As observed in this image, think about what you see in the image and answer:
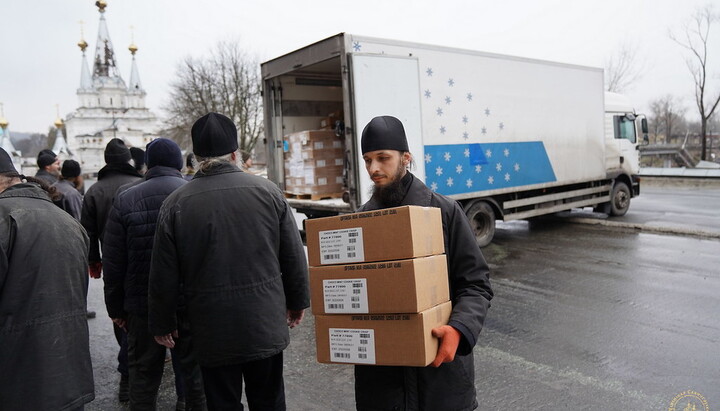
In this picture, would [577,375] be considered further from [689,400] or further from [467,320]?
[467,320]

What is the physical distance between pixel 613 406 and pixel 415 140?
513cm

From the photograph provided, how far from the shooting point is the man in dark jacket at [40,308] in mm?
2213

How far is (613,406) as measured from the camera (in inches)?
138

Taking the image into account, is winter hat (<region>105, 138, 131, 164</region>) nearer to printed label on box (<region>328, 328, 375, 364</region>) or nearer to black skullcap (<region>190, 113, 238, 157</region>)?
black skullcap (<region>190, 113, 238, 157</region>)

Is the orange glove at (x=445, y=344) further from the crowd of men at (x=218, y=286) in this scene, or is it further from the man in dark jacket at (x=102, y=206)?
the man in dark jacket at (x=102, y=206)

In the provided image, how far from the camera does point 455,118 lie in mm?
8500

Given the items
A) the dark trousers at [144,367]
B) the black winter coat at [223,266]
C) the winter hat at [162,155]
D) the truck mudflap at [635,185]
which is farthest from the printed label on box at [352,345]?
the truck mudflap at [635,185]

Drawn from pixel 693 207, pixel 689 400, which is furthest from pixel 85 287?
pixel 693 207

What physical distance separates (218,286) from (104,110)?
315ft

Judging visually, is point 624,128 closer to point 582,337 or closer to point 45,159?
point 582,337

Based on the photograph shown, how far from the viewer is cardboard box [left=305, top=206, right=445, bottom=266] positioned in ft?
6.04

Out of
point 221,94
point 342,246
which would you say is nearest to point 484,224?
point 342,246

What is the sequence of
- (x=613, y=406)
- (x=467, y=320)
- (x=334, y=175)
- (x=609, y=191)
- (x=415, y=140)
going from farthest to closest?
(x=609, y=191) < (x=334, y=175) < (x=415, y=140) < (x=613, y=406) < (x=467, y=320)

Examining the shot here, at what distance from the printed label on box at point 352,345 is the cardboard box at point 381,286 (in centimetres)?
8
